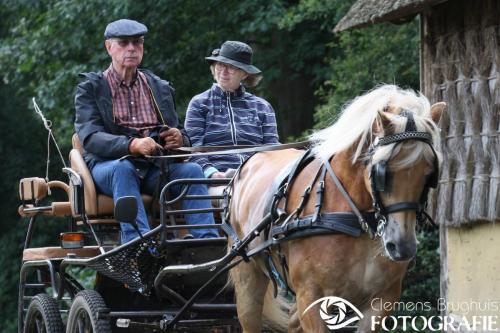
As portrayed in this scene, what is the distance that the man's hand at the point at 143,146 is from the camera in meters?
7.26

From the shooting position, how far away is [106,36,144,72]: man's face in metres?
7.62

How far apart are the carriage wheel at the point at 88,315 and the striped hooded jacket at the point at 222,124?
1194mm

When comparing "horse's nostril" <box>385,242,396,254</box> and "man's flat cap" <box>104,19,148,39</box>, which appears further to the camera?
"man's flat cap" <box>104,19,148,39</box>

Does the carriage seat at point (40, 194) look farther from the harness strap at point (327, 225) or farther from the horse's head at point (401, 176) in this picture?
the horse's head at point (401, 176)

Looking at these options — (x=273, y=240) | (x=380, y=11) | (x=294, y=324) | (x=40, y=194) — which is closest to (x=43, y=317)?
(x=40, y=194)

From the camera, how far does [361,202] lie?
19.0ft

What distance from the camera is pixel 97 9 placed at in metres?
16.8

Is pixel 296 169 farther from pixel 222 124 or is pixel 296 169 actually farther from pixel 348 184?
pixel 222 124

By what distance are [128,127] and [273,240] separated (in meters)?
1.85

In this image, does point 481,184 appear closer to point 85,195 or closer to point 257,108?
point 257,108

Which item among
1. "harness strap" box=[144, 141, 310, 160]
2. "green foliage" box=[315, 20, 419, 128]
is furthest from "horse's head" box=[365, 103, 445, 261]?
"green foliage" box=[315, 20, 419, 128]

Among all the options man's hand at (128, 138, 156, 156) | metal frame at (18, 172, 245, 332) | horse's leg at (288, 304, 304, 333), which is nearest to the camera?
horse's leg at (288, 304, 304, 333)

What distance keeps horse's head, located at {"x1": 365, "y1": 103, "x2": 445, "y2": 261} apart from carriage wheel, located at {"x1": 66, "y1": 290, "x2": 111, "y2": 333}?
2.29 meters

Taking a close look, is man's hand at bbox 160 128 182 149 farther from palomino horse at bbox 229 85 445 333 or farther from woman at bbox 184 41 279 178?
palomino horse at bbox 229 85 445 333
